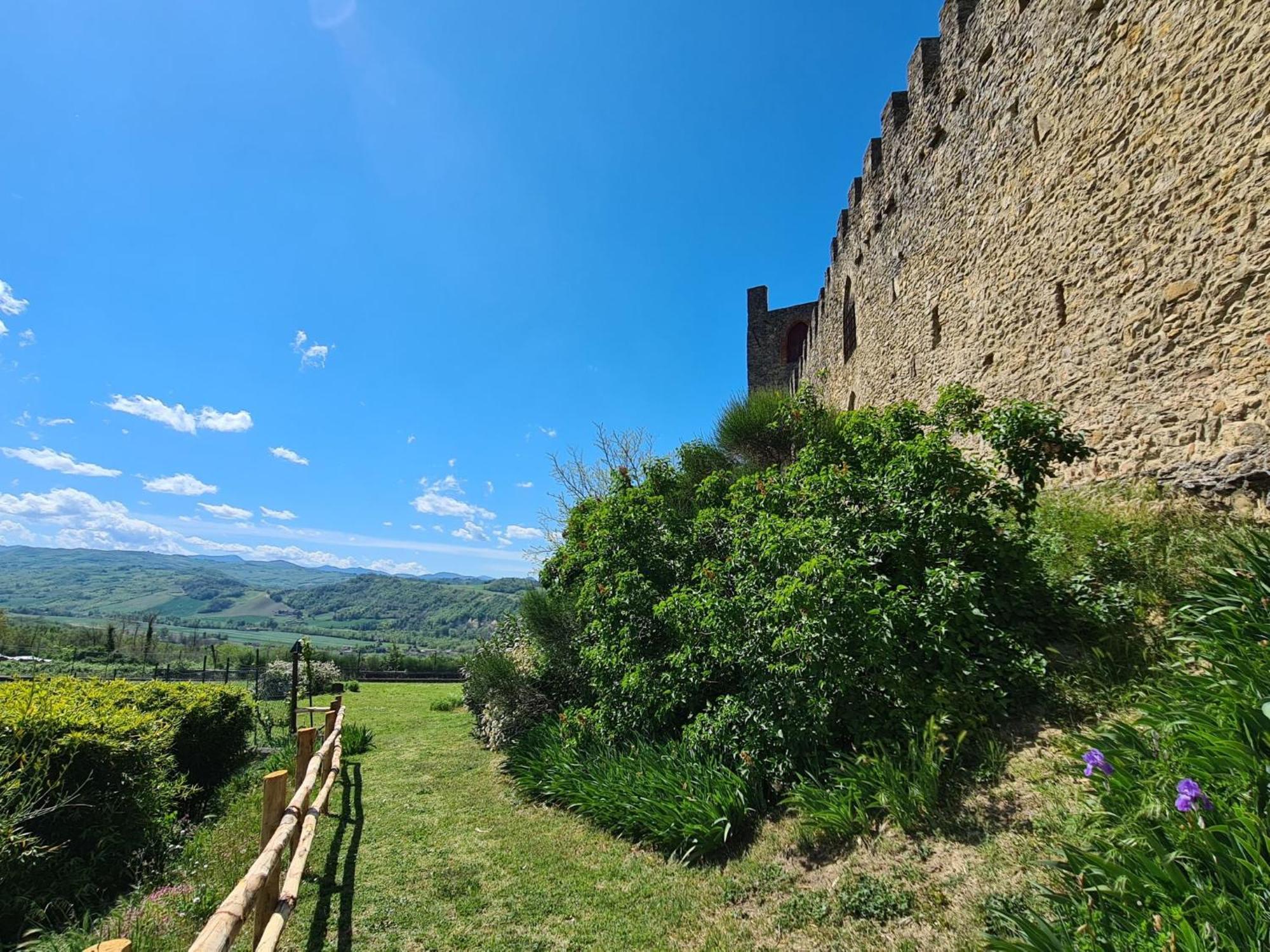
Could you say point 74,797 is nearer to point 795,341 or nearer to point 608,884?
point 608,884

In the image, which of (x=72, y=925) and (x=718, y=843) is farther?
(x=718, y=843)

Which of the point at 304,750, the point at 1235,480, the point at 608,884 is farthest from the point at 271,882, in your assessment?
the point at 1235,480

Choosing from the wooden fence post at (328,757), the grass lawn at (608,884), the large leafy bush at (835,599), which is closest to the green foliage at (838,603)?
the large leafy bush at (835,599)

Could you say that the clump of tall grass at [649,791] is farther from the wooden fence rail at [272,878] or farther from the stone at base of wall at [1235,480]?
the stone at base of wall at [1235,480]

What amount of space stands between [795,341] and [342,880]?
2390 cm

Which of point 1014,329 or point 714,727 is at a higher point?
point 1014,329

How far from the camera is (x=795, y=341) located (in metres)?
24.9

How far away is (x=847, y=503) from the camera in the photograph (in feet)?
18.4

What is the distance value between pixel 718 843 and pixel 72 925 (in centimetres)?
513

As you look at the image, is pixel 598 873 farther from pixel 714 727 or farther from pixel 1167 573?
pixel 1167 573

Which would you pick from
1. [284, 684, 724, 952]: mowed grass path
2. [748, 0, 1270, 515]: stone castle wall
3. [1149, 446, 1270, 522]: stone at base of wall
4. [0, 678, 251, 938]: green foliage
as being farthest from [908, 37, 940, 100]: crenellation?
[0, 678, 251, 938]: green foliage

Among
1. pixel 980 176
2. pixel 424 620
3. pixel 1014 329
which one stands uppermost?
pixel 980 176

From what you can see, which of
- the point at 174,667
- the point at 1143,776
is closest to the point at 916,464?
the point at 1143,776

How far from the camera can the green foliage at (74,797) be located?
4535mm
